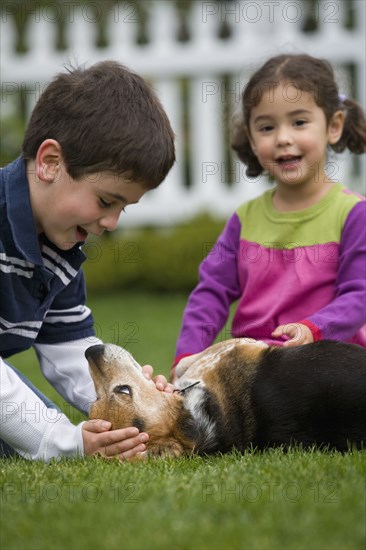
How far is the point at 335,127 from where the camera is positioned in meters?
5.16

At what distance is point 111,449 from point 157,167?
50.3 inches

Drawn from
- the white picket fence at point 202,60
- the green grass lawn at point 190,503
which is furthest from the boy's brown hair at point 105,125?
the white picket fence at point 202,60

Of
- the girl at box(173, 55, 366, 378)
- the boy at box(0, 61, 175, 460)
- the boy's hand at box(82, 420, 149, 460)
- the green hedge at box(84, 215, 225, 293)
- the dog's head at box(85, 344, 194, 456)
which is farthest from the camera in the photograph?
the green hedge at box(84, 215, 225, 293)

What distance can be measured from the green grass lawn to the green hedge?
7.39 meters

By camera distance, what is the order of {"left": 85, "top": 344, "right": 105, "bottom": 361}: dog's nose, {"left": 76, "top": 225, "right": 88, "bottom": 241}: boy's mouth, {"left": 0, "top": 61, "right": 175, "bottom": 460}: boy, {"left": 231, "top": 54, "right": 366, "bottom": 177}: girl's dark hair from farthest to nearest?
{"left": 231, "top": 54, "right": 366, "bottom": 177}: girl's dark hair
{"left": 76, "top": 225, "right": 88, "bottom": 241}: boy's mouth
{"left": 85, "top": 344, "right": 105, "bottom": 361}: dog's nose
{"left": 0, "top": 61, "right": 175, "bottom": 460}: boy

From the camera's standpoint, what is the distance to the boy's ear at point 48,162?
3.96 m

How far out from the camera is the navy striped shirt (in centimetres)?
400

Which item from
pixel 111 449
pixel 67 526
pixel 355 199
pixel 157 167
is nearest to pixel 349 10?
pixel 355 199

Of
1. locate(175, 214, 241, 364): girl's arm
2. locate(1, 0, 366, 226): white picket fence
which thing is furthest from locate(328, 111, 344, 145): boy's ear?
locate(1, 0, 366, 226): white picket fence

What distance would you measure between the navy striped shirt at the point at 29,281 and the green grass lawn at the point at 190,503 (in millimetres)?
762

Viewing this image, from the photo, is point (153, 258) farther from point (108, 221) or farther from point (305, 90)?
point (108, 221)

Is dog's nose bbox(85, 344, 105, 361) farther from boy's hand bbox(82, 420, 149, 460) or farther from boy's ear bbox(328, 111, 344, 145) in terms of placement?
boy's ear bbox(328, 111, 344, 145)

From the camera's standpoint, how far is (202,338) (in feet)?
15.9

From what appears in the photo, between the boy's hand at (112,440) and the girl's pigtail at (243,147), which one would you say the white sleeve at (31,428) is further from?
the girl's pigtail at (243,147)
